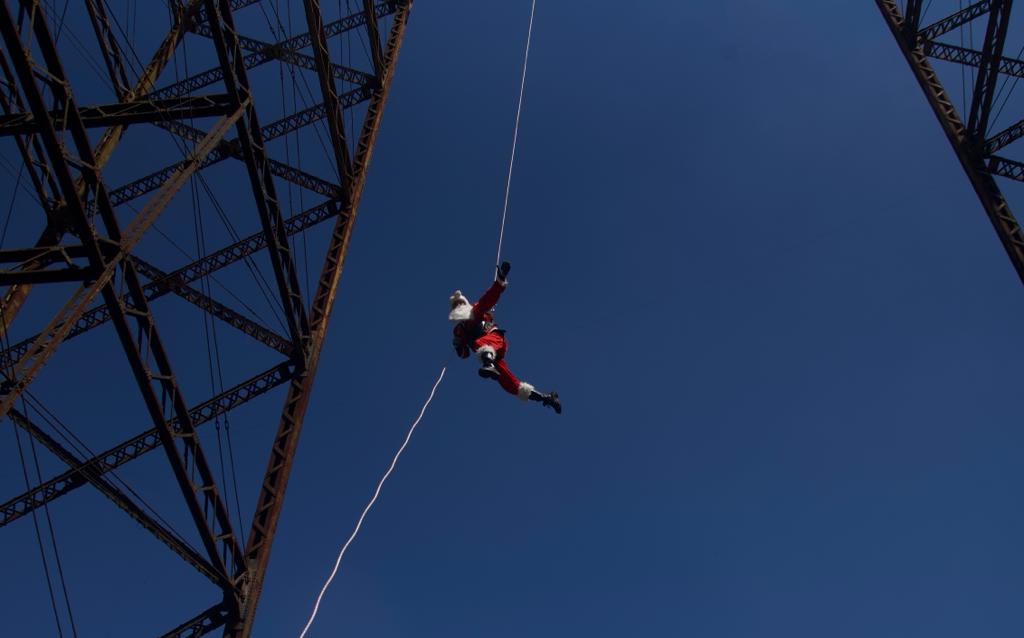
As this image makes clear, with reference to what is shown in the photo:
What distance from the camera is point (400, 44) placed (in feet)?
41.8

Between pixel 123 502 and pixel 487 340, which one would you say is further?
pixel 487 340

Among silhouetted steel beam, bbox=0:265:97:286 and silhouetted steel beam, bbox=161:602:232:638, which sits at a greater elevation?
silhouetted steel beam, bbox=0:265:97:286

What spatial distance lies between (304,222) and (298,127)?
2338 millimetres

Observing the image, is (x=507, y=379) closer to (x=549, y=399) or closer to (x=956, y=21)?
(x=549, y=399)

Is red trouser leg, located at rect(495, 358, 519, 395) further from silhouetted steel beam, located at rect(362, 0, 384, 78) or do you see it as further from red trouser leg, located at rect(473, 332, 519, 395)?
silhouetted steel beam, located at rect(362, 0, 384, 78)

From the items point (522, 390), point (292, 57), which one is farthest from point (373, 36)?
point (522, 390)

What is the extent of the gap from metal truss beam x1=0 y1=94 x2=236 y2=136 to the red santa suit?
304cm

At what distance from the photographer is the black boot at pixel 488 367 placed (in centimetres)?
854

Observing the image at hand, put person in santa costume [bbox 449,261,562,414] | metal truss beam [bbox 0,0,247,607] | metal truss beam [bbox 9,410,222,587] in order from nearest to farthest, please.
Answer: metal truss beam [bbox 0,0,247,607], metal truss beam [bbox 9,410,222,587], person in santa costume [bbox 449,261,562,414]

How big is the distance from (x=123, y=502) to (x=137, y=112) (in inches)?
139

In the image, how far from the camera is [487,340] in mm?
8773

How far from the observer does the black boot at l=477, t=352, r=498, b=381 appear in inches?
336

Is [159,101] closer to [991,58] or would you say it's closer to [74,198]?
[74,198]

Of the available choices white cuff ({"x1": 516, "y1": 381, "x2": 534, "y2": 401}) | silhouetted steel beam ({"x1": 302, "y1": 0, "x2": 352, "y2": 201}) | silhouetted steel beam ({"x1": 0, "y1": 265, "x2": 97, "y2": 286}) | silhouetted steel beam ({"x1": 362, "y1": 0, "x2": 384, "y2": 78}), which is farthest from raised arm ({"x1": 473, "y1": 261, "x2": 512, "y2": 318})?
silhouetted steel beam ({"x1": 362, "y1": 0, "x2": 384, "y2": 78})
